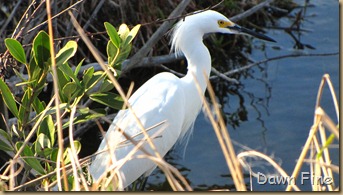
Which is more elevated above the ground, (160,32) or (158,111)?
(160,32)

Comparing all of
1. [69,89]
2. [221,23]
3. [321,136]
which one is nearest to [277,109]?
[221,23]

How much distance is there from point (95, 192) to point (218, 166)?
2751 mm

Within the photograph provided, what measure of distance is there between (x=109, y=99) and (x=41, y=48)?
26 centimetres

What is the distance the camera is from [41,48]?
176cm

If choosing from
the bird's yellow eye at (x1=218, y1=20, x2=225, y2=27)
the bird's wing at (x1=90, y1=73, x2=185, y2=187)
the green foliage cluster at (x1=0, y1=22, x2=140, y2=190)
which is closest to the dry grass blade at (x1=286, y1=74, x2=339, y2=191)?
the green foliage cluster at (x1=0, y1=22, x2=140, y2=190)

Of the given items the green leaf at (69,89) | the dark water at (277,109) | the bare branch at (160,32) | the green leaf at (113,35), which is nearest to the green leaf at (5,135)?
the green leaf at (69,89)

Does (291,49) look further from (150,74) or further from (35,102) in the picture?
(35,102)

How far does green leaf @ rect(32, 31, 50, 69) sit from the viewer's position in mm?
1741

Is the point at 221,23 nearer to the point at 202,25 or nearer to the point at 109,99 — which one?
the point at 202,25

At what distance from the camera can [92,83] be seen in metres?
1.89

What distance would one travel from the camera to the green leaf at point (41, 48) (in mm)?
1741

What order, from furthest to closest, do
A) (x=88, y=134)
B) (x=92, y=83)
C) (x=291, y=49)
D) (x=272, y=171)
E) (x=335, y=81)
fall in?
(x=291, y=49), (x=335, y=81), (x=88, y=134), (x=272, y=171), (x=92, y=83)

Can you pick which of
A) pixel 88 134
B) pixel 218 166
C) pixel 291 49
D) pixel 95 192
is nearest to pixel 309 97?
pixel 291 49

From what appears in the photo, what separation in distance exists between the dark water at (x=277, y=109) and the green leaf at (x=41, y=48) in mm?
2079
